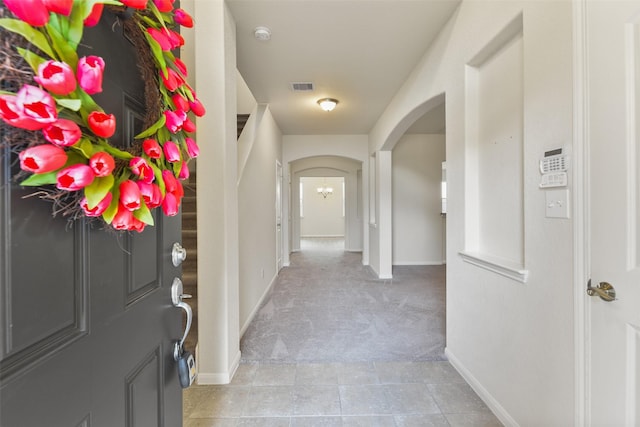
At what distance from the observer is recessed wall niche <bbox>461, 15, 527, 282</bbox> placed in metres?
1.66

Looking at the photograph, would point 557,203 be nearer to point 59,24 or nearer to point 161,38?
point 161,38

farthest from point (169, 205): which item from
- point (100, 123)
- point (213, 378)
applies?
point (213, 378)

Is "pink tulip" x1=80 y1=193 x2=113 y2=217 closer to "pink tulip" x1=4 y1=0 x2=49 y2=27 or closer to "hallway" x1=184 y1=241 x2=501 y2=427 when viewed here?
"pink tulip" x1=4 y1=0 x2=49 y2=27

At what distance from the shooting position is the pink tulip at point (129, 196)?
1.92ft

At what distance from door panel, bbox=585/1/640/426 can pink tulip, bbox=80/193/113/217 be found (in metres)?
1.51

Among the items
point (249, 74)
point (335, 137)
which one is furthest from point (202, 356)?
point (335, 137)

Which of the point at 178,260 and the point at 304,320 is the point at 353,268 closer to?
the point at 304,320

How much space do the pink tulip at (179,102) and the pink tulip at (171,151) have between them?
12 cm

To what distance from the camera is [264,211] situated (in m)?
4.21

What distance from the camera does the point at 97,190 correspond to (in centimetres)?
54

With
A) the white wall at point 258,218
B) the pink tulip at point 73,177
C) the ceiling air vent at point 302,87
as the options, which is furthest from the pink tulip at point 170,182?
the ceiling air vent at point 302,87

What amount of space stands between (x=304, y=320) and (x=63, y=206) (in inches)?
114

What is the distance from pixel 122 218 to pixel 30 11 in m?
0.34

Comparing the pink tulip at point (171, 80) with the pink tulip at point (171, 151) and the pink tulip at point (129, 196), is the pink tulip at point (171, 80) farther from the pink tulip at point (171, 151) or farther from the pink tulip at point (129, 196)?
the pink tulip at point (129, 196)
